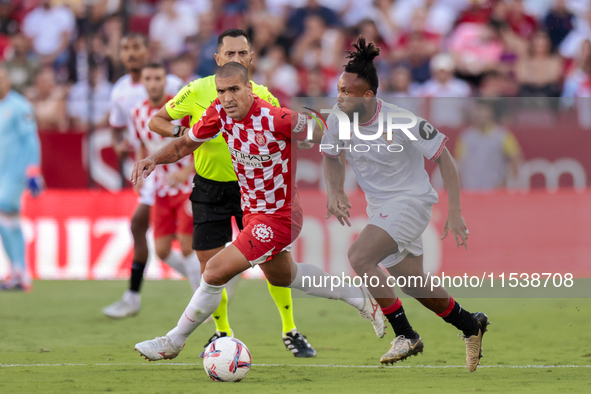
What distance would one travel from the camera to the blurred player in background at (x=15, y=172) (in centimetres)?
1043

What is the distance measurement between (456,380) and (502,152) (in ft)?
15.9

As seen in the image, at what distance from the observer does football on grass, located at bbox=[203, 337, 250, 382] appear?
5.26 metres

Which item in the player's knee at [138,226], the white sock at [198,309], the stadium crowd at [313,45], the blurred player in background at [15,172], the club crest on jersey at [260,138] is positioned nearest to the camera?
the club crest on jersey at [260,138]

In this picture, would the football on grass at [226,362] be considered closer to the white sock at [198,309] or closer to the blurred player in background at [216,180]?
the white sock at [198,309]

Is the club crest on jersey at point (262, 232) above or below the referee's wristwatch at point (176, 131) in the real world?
below

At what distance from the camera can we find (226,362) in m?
5.27

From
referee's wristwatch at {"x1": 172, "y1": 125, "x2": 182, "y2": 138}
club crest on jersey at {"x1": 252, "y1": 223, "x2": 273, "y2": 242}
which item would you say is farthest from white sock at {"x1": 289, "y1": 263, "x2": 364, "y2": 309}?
referee's wristwatch at {"x1": 172, "y1": 125, "x2": 182, "y2": 138}

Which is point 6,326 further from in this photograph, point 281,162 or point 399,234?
point 399,234

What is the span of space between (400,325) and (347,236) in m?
1.92

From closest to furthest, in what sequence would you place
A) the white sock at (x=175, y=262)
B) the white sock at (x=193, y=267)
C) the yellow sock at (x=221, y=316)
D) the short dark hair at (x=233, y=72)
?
1. the short dark hair at (x=233, y=72)
2. the yellow sock at (x=221, y=316)
3. the white sock at (x=193, y=267)
4. the white sock at (x=175, y=262)

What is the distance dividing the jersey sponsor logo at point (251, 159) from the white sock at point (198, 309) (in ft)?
2.84

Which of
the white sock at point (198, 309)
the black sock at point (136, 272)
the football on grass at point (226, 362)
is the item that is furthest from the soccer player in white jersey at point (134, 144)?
the football on grass at point (226, 362)

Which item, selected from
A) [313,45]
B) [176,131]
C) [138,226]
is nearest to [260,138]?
[176,131]

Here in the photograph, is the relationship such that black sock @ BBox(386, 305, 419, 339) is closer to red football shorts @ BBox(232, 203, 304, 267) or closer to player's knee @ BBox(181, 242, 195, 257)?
red football shorts @ BBox(232, 203, 304, 267)
